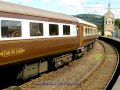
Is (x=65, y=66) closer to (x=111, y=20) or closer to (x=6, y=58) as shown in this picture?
(x=6, y=58)

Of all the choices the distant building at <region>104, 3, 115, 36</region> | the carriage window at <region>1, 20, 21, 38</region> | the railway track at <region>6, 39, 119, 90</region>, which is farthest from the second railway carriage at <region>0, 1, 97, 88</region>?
the distant building at <region>104, 3, 115, 36</region>

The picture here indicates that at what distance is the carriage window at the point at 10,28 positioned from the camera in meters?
11.1

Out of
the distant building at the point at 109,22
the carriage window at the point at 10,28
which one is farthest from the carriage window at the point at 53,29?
the distant building at the point at 109,22

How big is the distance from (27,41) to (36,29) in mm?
1139

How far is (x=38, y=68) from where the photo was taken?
14922 millimetres

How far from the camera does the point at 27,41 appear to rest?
1263 centimetres

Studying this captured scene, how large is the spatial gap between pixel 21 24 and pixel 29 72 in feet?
8.36

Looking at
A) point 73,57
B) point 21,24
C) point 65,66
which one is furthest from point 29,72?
point 73,57

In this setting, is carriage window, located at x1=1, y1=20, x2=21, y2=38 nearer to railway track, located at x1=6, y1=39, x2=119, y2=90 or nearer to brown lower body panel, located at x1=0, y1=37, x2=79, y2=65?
brown lower body panel, located at x1=0, y1=37, x2=79, y2=65

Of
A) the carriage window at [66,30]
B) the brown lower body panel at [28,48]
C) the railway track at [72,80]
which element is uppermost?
the carriage window at [66,30]

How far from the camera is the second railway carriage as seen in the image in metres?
11.3

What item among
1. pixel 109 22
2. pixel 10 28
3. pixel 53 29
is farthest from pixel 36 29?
pixel 109 22

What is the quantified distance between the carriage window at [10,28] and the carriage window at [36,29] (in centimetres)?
112

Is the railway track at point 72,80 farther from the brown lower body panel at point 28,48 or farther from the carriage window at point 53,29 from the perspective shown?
the carriage window at point 53,29
